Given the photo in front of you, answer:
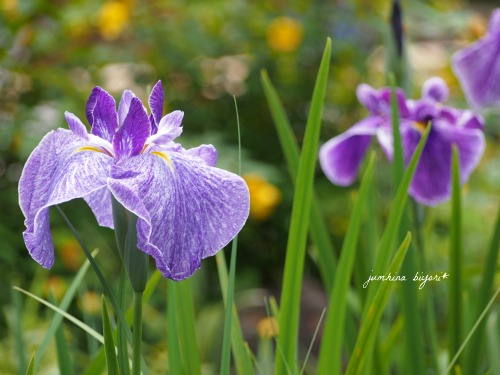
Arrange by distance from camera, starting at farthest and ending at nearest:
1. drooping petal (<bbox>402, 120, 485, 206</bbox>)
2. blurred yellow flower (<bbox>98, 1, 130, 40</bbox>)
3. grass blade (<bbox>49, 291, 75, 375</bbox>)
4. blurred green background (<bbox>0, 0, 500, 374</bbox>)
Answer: blurred yellow flower (<bbox>98, 1, 130, 40</bbox>), blurred green background (<bbox>0, 0, 500, 374</bbox>), drooping petal (<bbox>402, 120, 485, 206</bbox>), grass blade (<bbox>49, 291, 75, 375</bbox>)

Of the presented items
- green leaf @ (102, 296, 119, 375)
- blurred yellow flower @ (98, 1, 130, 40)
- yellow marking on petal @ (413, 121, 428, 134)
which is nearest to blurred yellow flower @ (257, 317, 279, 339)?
green leaf @ (102, 296, 119, 375)

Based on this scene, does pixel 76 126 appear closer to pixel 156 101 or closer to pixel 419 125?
pixel 156 101

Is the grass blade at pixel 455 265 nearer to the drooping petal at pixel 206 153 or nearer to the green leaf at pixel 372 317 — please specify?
the green leaf at pixel 372 317

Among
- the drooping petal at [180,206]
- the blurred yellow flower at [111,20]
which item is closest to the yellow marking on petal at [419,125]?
the drooping petal at [180,206]

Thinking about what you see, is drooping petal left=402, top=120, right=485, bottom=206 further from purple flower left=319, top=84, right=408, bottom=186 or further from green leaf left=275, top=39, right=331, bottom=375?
green leaf left=275, top=39, right=331, bottom=375

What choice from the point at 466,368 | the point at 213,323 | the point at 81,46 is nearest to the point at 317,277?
the point at 213,323

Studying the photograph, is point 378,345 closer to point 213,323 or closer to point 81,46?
point 213,323

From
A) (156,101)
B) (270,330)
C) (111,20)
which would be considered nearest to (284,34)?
(111,20)
